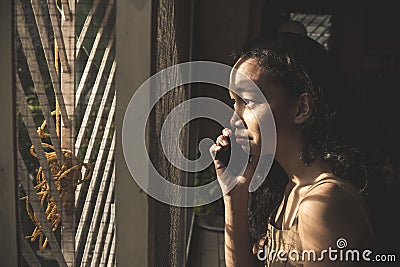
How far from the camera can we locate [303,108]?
4.10 feet

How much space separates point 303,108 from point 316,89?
5 cm

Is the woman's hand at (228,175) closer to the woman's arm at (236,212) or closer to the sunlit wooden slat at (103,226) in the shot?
the woman's arm at (236,212)

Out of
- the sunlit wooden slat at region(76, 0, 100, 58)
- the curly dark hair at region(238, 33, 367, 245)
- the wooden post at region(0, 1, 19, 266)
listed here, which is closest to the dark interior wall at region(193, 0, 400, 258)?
the curly dark hair at region(238, 33, 367, 245)

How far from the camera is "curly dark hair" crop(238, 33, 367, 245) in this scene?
48.7 inches

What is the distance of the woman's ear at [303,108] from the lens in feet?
4.09

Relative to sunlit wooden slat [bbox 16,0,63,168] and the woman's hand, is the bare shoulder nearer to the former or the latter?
the woman's hand

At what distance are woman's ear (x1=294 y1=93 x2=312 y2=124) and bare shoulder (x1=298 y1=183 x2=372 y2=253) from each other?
0.16 metres

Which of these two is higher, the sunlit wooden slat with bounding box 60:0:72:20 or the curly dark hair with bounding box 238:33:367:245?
the sunlit wooden slat with bounding box 60:0:72:20

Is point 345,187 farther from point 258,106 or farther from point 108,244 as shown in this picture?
point 108,244

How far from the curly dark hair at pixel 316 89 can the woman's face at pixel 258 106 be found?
0.06ft

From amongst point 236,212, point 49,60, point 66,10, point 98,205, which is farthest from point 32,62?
point 236,212

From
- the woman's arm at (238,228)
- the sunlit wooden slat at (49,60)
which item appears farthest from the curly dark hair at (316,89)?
the sunlit wooden slat at (49,60)

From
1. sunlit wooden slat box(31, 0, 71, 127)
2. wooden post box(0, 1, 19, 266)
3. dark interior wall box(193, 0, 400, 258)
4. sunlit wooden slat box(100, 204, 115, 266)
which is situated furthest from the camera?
dark interior wall box(193, 0, 400, 258)

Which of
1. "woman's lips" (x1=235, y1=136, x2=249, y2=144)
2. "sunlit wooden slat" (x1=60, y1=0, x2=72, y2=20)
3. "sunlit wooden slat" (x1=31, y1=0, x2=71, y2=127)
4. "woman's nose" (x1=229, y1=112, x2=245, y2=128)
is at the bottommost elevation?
"woman's lips" (x1=235, y1=136, x2=249, y2=144)
